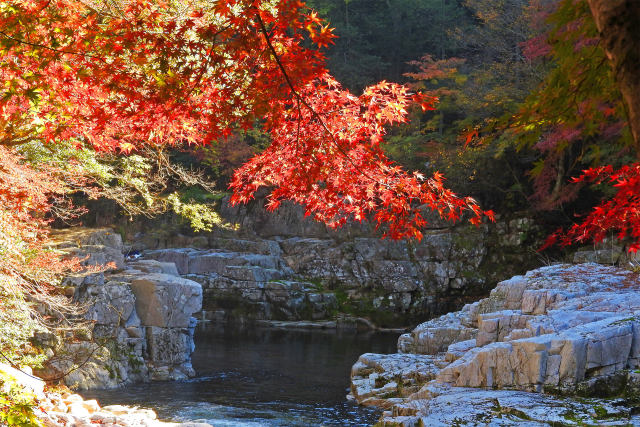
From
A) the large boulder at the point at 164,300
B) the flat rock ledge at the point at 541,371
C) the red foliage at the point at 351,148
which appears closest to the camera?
the red foliage at the point at 351,148

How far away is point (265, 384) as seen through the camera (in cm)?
1269

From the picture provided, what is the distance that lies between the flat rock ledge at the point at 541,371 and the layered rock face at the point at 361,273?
28.0ft

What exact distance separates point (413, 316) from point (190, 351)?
29.5 feet

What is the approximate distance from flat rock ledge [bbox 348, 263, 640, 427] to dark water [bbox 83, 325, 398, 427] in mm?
969

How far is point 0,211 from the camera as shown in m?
7.08

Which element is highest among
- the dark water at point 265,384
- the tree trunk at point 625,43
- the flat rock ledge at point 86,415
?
the tree trunk at point 625,43

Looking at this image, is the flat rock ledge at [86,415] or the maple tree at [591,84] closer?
the maple tree at [591,84]

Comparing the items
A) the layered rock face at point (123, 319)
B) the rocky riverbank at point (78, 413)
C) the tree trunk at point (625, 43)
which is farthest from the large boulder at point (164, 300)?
the tree trunk at point (625, 43)

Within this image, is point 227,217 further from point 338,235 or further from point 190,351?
point 190,351

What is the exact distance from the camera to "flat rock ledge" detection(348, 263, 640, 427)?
558 cm

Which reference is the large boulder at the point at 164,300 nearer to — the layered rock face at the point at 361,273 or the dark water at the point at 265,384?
the dark water at the point at 265,384

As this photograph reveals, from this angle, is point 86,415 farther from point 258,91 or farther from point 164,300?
point 258,91

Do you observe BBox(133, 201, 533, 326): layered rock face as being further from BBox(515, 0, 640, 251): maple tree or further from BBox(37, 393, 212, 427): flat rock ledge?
BBox(515, 0, 640, 251): maple tree

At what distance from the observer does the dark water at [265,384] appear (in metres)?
10.2
